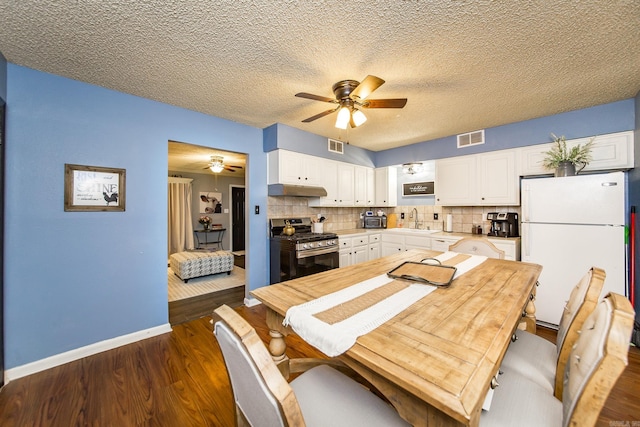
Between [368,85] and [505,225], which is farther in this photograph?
[505,225]

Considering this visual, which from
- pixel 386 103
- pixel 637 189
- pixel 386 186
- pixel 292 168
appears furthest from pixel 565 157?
pixel 292 168

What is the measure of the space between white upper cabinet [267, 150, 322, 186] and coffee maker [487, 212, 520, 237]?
2.62 metres

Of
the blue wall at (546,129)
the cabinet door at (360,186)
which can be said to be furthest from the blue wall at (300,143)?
the blue wall at (546,129)

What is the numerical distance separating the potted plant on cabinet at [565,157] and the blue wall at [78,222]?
13.9 ft

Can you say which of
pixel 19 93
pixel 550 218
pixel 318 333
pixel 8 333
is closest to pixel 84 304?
pixel 8 333

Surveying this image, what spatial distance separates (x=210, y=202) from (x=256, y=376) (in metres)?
7.34

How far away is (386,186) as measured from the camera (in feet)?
15.7

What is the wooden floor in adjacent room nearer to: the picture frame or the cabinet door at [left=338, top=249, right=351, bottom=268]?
the picture frame

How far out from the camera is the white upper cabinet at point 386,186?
15.7 ft

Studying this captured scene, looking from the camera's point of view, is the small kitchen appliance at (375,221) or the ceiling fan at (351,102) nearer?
the ceiling fan at (351,102)

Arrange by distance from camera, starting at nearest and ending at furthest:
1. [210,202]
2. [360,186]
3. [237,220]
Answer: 1. [360,186]
2. [210,202]
3. [237,220]

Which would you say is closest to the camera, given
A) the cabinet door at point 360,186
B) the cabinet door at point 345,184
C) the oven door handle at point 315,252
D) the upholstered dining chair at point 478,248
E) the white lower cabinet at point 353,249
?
the upholstered dining chair at point 478,248

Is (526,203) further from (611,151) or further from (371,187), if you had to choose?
(371,187)

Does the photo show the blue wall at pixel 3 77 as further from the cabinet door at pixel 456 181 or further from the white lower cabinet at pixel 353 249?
the cabinet door at pixel 456 181
